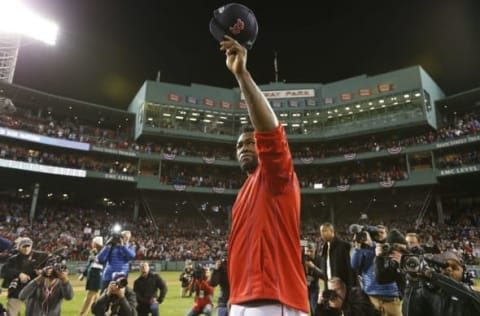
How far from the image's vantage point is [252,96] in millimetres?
1925

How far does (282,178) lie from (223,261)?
7332mm

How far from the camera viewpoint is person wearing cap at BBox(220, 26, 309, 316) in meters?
1.93

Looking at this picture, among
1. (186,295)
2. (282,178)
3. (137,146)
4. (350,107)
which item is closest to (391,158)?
(350,107)

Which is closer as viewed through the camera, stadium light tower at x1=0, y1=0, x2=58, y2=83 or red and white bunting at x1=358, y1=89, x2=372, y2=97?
stadium light tower at x1=0, y1=0, x2=58, y2=83

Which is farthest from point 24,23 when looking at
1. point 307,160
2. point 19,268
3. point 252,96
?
point 307,160

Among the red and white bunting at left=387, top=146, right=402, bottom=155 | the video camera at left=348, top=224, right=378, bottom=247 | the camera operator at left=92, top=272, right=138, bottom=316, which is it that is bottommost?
the camera operator at left=92, top=272, right=138, bottom=316

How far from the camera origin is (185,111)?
1710 inches

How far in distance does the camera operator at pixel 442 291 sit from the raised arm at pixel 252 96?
2.01 m

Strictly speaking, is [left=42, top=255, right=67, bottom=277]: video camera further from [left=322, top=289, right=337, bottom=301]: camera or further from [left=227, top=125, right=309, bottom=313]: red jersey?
[left=227, top=125, right=309, bottom=313]: red jersey

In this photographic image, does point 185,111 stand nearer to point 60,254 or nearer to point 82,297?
point 82,297

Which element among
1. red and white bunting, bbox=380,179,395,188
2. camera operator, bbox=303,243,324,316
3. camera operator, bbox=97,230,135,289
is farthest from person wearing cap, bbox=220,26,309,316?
red and white bunting, bbox=380,179,395,188

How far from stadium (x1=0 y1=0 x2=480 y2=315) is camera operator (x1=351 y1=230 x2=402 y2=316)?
24.7 metres

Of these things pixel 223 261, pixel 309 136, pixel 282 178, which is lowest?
pixel 223 261

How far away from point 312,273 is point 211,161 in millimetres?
33943
